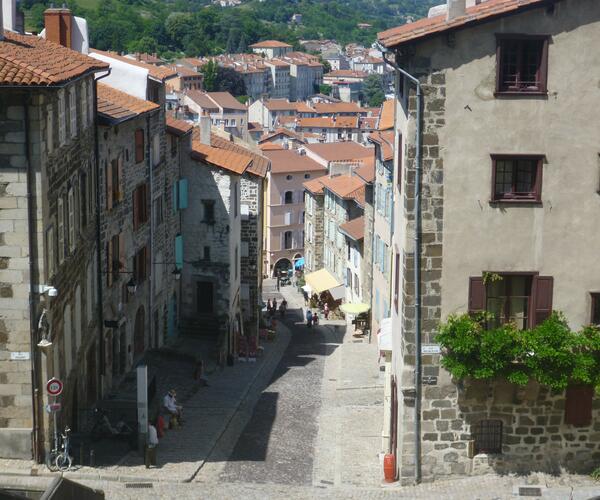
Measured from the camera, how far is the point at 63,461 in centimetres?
2966

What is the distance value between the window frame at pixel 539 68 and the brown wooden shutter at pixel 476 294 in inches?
174

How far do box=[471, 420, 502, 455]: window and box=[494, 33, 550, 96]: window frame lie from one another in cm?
801

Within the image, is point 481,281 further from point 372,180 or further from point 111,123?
point 372,180

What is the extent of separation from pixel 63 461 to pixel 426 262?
1030 centimetres

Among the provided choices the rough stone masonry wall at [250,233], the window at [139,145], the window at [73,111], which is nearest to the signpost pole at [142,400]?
the window at [73,111]

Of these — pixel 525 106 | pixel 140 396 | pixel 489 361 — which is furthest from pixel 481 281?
pixel 140 396

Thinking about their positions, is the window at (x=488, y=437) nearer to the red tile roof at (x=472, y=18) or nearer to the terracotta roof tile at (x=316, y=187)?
the red tile roof at (x=472, y=18)

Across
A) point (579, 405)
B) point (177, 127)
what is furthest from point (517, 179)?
point (177, 127)

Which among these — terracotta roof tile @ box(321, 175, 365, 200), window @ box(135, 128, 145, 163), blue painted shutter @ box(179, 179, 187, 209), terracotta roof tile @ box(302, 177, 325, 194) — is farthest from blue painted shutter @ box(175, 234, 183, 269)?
terracotta roof tile @ box(302, 177, 325, 194)

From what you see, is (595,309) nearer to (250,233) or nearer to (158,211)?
(158,211)

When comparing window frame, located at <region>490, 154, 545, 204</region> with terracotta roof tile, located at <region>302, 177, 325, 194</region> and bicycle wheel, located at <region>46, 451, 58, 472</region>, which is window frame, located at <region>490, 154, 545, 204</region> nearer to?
bicycle wheel, located at <region>46, 451, 58, 472</region>

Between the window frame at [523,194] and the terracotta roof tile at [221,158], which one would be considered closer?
the window frame at [523,194]

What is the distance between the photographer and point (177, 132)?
168ft

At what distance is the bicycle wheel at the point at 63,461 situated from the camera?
2954 cm
